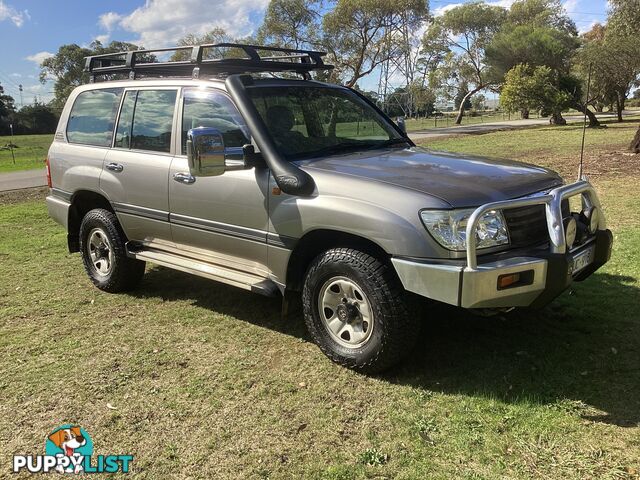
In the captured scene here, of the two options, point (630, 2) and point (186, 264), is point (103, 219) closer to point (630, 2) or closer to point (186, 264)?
point (186, 264)

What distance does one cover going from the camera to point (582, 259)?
3590 millimetres

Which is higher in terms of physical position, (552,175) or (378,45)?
(378,45)

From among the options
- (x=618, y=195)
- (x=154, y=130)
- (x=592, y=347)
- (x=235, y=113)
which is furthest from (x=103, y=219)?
(x=618, y=195)

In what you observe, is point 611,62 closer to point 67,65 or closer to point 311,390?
point 311,390

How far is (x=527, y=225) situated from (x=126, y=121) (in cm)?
353

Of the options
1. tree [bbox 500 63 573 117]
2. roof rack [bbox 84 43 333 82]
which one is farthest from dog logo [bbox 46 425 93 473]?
tree [bbox 500 63 573 117]

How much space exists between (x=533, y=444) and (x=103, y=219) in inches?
161

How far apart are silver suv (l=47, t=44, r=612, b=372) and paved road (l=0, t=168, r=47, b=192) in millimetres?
9937

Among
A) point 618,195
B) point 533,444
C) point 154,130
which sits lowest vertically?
point 533,444

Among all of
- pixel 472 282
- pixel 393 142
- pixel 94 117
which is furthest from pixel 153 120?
pixel 472 282

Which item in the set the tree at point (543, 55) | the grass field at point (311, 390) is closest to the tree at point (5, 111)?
the tree at point (543, 55)

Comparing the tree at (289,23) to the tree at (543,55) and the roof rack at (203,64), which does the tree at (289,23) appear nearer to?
the tree at (543,55)

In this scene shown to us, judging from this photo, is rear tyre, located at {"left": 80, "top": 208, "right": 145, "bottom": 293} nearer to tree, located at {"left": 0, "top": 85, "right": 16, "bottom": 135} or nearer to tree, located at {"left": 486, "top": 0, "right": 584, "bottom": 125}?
tree, located at {"left": 486, "top": 0, "right": 584, "bottom": 125}

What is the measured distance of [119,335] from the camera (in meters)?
4.52
